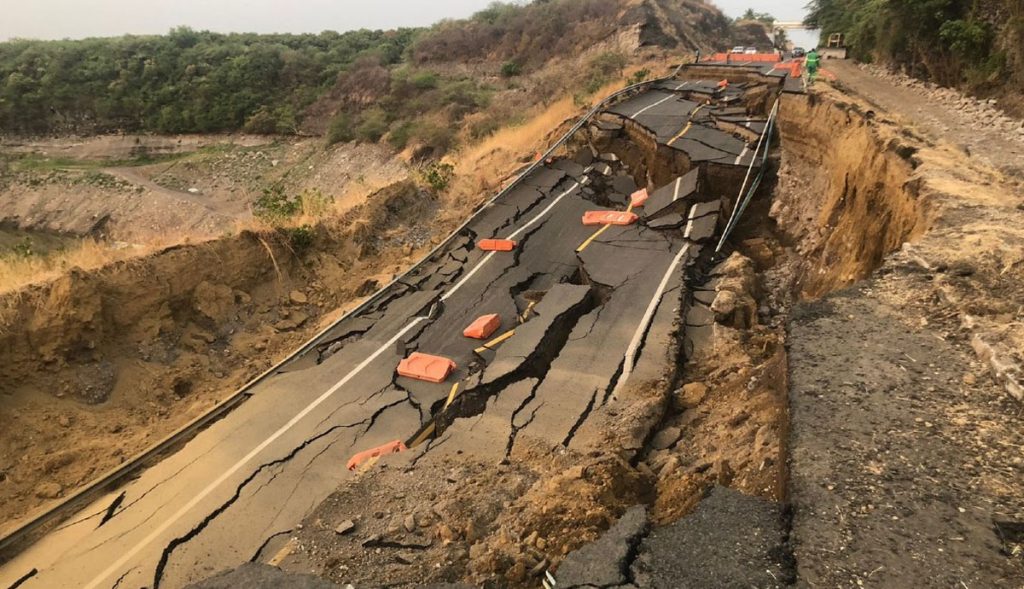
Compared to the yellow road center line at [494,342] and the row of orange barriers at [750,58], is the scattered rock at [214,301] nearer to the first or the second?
the yellow road center line at [494,342]

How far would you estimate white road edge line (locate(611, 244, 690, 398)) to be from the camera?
6375 millimetres

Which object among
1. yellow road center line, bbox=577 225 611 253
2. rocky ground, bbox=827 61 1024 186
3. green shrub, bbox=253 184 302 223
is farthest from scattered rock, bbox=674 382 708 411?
green shrub, bbox=253 184 302 223

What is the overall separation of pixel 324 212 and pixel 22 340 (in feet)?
18.1

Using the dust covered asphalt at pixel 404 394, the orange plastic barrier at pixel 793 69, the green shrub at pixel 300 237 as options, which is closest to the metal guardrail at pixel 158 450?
the dust covered asphalt at pixel 404 394

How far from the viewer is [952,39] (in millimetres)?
15344

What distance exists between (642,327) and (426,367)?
2938 mm

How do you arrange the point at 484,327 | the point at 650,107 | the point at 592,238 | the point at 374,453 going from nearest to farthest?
1. the point at 374,453
2. the point at 484,327
3. the point at 592,238
4. the point at 650,107

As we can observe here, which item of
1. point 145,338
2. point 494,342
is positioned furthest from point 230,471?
point 145,338

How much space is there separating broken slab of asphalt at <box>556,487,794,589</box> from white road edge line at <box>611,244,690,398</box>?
2.37 metres

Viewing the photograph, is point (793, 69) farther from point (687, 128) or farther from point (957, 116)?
point (687, 128)

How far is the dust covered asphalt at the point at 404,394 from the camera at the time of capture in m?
5.36

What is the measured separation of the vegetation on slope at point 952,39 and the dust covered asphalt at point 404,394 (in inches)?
374

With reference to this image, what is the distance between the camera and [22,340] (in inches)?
289

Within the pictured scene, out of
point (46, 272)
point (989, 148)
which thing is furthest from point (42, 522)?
point (989, 148)
